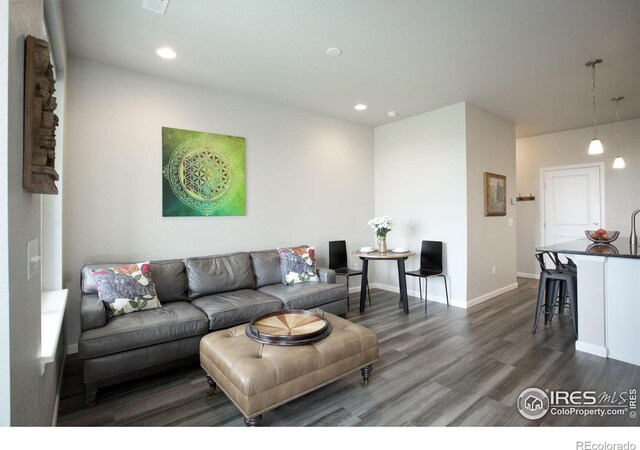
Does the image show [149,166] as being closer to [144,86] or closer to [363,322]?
[144,86]

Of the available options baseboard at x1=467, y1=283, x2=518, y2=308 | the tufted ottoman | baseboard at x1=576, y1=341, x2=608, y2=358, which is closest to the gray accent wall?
the tufted ottoman

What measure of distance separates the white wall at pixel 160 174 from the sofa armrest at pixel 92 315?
81 cm

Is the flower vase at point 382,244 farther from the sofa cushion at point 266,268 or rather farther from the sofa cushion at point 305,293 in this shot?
the sofa cushion at point 266,268

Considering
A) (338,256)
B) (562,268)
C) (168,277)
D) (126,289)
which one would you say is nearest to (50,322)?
(126,289)

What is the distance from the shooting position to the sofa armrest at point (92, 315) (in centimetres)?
234

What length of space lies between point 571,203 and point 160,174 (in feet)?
22.2

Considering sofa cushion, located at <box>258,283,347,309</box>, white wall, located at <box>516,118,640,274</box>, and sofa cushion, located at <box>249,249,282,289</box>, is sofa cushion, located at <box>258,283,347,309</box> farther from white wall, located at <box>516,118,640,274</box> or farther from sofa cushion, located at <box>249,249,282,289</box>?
white wall, located at <box>516,118,640,274</box>

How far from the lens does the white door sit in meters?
5.62

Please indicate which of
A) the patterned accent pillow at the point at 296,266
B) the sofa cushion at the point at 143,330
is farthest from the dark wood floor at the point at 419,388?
the patterned accent pillow at the point at 296,266

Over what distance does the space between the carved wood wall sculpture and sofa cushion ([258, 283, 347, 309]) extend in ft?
7.69

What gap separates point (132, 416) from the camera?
81.9 inches

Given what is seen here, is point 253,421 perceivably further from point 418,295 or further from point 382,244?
point 418,295

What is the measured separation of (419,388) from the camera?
2.37 meters
